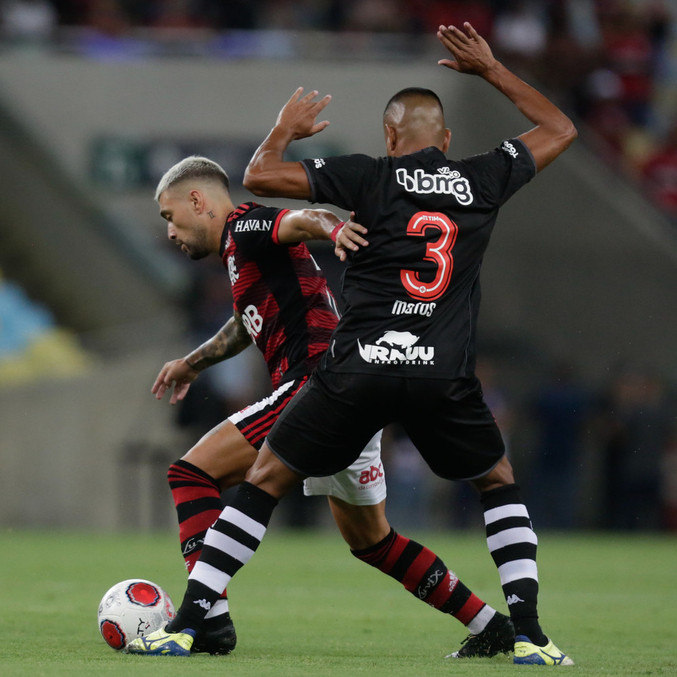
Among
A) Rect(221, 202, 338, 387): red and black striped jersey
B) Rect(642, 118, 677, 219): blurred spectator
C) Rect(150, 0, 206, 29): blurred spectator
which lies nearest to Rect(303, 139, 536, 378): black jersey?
Rect(221, 202, 338, 387): red and black striped jersey

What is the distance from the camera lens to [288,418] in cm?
543

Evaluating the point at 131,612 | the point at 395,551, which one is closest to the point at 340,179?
the point at 395,551

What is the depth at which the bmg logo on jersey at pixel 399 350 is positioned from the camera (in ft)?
17.6

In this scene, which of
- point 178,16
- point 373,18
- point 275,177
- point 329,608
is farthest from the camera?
point 373,18

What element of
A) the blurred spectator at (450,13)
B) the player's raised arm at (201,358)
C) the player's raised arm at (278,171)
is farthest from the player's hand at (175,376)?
the blurred spectator at (450,13)

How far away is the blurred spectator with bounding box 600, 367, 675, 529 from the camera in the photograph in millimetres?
15594

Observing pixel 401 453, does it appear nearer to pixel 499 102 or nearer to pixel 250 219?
pixel 499 102

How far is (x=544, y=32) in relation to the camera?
62.7ft

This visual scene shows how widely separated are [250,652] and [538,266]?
13.1m

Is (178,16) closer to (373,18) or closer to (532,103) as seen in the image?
(373,18)

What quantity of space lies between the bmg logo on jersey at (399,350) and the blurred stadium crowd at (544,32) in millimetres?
13144

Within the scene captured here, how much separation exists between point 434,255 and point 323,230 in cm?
44

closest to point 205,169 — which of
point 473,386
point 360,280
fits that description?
point 360,280

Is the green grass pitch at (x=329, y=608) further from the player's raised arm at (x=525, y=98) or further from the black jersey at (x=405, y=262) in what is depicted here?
the player's raised arm at (x=525, y=98)
